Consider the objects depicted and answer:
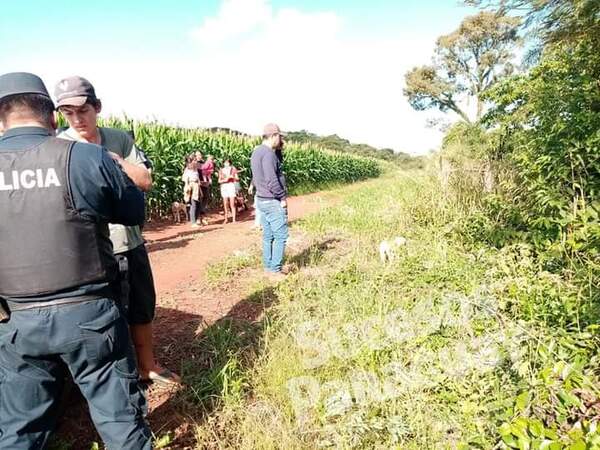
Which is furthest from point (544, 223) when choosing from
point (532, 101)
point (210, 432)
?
point (210, 432)

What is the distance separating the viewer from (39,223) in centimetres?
156

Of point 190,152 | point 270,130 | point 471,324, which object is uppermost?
point 190,152

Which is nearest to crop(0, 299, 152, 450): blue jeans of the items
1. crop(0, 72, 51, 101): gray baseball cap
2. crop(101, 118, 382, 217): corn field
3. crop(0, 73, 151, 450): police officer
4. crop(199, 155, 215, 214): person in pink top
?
crop(0, 73, 151, 450): police officer

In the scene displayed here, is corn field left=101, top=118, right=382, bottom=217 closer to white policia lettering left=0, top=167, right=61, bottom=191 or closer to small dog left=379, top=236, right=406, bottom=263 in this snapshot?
small dog left=379, top=236, right=406, bottom=263

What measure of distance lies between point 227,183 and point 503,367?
27.9 ft

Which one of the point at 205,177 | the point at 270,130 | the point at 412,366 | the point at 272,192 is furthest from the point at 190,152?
the point at 412,366

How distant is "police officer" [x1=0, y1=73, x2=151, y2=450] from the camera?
5.11 feet

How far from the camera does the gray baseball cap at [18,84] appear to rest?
1621 millimetres

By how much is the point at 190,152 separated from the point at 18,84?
34.5 ft

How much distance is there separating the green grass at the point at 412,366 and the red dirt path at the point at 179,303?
0.27 metres

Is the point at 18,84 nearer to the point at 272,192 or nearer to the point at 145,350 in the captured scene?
the point at 145,350

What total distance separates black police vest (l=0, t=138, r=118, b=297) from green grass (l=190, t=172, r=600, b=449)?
134 centimetres

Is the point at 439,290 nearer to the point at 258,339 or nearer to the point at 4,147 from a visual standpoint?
the point at 258,339

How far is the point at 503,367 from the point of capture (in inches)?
96.3
